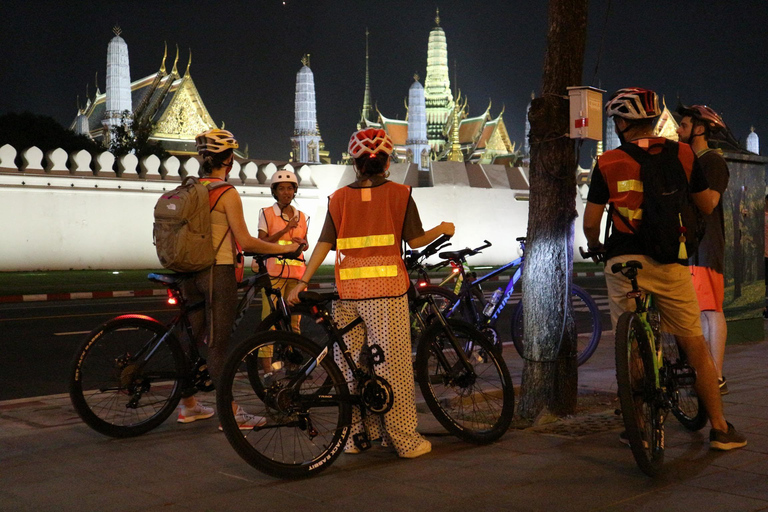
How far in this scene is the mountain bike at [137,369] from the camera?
4.95 meters

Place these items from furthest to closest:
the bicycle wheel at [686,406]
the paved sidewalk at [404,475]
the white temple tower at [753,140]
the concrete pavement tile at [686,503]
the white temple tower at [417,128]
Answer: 1. the white temple tower at [753,140]
2. the white temple tower at [417,128]
3. the bicycle wheel at [686,406]
4. the paved sidewalk at [404,475]
5. the concrete pavement tile at [686,503]

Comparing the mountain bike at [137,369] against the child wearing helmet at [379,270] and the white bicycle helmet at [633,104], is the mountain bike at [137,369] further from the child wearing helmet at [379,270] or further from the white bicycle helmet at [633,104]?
the white bicycle helmet at [633,104]

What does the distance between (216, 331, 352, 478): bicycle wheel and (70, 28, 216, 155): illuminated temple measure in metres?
43.4

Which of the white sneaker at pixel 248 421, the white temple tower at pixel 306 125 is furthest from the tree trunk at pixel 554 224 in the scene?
the white temple tower at pixel 306 125

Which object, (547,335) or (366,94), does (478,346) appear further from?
(366,94)

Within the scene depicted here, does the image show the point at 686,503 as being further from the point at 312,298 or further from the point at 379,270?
the point at 312,298

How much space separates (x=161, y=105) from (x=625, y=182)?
46.3 m

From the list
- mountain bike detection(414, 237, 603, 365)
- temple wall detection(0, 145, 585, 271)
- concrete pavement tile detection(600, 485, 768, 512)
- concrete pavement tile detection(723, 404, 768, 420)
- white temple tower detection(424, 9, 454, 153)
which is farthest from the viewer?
white temple tower detection(424, 9, 454, 153)

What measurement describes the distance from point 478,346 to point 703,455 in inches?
49.6

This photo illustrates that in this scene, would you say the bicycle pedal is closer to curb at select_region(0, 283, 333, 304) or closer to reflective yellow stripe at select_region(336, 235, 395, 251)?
reflective yellow stripe at select_region(336, 235, 395, 251)

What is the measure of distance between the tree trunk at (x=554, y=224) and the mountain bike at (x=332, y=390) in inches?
18.6

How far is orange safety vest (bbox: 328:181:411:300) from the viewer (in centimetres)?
449

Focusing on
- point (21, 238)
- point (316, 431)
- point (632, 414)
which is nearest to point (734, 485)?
point (632, 414)

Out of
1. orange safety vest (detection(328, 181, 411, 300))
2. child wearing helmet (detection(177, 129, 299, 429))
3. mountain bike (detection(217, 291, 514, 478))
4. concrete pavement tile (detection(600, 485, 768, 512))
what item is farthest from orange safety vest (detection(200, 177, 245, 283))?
concrete pavement tile (detection(600, 485, 768, 512))
